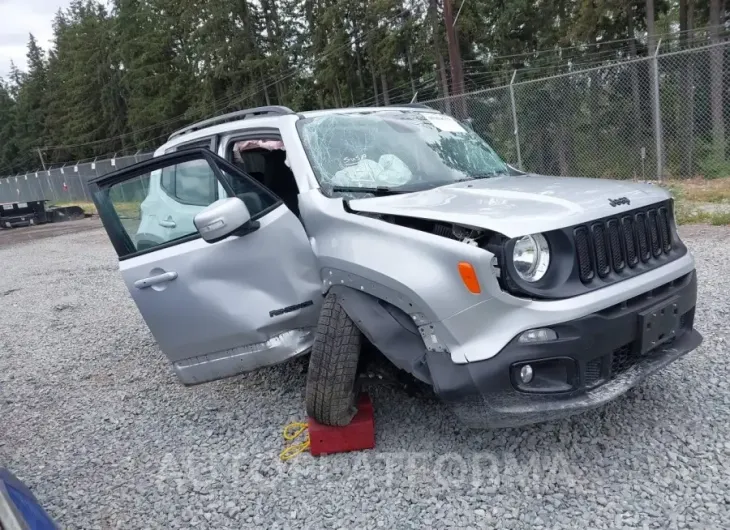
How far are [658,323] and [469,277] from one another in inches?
39.8

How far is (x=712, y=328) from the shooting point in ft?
14.1

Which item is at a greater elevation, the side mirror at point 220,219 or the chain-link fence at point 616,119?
the side mirror at point 220,219

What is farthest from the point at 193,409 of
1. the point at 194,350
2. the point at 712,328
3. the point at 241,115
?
the point at 712,328

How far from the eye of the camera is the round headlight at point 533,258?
257 cm

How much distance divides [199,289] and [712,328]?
12.2 feet

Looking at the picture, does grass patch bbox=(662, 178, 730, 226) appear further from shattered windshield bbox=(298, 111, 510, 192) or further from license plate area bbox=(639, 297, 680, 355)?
license plate area bbox=(639, 297, 680, 355)

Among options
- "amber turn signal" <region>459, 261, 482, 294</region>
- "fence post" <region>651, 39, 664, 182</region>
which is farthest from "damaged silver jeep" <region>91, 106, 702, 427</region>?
"fence post" <region>651, 39, 664, 182</region>

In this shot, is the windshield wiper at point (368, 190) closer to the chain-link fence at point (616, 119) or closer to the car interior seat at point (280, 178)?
the car interior seat at point (280, 178)

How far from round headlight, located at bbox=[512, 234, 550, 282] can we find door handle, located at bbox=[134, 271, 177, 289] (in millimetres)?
2066

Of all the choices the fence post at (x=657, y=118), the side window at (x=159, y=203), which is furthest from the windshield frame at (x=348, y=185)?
the fence post at (x=657, y=118)

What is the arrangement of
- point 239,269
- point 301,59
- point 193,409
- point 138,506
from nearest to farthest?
point 138,506, point 239,269, point 193,409, point 301,59

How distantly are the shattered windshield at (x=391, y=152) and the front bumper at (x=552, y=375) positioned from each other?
1230 mm

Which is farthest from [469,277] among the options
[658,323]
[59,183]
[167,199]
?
[59,183]

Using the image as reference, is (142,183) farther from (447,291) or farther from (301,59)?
(301,59)
